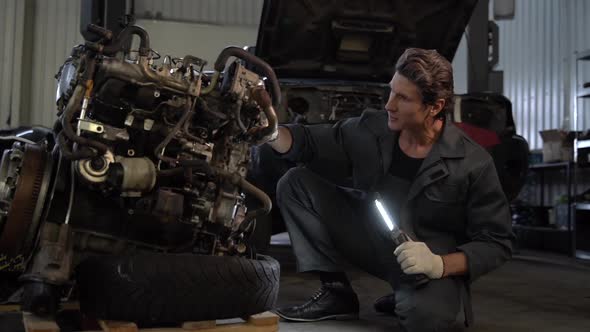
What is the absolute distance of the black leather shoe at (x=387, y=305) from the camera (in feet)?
7.19

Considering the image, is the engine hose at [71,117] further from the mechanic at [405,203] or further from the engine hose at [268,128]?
the mechanic at [405,203]

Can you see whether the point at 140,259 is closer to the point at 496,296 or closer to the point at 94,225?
the point at 94,225

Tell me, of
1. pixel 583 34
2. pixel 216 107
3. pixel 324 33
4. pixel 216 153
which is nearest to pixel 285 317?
pixel 216 153

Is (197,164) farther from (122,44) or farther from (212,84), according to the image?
(122,44)

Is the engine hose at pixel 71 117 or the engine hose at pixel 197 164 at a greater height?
the engine hose at pixel 71 117

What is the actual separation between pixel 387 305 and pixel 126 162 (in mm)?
1242

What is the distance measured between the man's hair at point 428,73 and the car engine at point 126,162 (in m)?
0.50

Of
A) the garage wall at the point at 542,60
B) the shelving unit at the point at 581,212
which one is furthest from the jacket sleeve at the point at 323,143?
the garage wall at the point at 542,60

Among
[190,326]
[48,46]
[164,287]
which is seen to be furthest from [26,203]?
[48,46]

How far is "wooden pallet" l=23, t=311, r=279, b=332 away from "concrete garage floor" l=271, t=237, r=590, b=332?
1.12ft

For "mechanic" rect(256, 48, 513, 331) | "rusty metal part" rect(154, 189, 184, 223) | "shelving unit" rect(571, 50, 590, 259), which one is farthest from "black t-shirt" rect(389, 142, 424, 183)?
"shelving unit" rect(571, 50, 590, 259)

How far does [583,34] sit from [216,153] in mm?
5298

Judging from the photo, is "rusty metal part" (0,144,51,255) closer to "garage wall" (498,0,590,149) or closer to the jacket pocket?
the jacket pocket

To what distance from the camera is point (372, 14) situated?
331 cm
